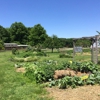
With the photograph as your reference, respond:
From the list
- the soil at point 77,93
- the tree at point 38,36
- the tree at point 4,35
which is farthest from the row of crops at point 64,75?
the tree at point 4,35

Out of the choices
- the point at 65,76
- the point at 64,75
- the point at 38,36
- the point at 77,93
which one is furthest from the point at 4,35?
the point at 77,93

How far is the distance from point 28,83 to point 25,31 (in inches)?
3260

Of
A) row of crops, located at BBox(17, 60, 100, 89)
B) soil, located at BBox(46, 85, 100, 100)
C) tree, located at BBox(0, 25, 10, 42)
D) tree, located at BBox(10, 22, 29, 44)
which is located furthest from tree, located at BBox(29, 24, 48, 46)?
soil, located at BBox(46, 85, 100, 100)

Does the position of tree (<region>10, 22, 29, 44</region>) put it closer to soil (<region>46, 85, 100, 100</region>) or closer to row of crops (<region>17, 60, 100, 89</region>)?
row of crops (<region>17, 60, 100, 89</region>)

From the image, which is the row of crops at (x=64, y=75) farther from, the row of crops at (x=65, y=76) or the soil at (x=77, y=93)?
the soil at (x=77, y=93)

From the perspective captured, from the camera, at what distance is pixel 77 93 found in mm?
6008

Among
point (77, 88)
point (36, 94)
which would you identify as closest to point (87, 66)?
point (77, 88)

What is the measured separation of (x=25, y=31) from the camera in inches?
3524

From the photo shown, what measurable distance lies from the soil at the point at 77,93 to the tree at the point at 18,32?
8204 cm

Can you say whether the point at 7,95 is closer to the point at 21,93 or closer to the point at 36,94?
the point at 21,93

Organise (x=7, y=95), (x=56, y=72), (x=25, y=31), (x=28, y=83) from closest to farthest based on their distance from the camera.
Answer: (x=7, y=95), (x=28, y=83), (x=56, y=72), (x=25, y=31)

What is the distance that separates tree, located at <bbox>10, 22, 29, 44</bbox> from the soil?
82.0m

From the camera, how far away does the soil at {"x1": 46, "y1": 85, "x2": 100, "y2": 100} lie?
560 cm

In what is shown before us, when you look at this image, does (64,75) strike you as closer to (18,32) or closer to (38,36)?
(38,36)
